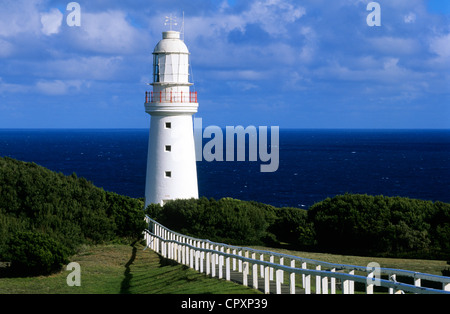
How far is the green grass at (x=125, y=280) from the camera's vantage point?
18.2 meters

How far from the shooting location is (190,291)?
Answer: 17359mm

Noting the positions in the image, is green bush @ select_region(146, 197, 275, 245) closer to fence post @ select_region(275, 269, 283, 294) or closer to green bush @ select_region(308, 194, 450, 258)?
green bush @ select_region(308, 194, 450, 258)

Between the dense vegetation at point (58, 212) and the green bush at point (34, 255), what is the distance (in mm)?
35

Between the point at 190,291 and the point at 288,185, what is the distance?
8929cm

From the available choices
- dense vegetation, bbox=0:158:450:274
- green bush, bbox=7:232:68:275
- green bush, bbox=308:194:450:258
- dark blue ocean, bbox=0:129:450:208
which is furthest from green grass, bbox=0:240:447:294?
dark blue ocean, bbox=0:129:450:208

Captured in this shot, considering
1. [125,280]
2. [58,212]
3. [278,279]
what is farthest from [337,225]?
[278,279]

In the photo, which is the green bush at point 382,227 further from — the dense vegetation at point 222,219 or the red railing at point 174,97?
the red railing at point 174,97

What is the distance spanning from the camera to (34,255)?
72.0 ft

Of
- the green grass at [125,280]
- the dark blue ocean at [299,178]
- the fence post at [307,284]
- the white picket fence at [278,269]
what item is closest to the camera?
the white picket fence at [278,269]

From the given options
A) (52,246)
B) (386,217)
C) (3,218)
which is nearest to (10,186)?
(3,218)

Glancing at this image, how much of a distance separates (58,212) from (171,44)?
13.2m

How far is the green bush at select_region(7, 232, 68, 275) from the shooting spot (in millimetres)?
21891

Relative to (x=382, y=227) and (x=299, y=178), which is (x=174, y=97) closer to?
(x=382, y=227)

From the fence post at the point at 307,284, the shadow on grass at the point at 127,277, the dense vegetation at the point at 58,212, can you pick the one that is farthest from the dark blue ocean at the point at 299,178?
the fence post at the point at 307,284
